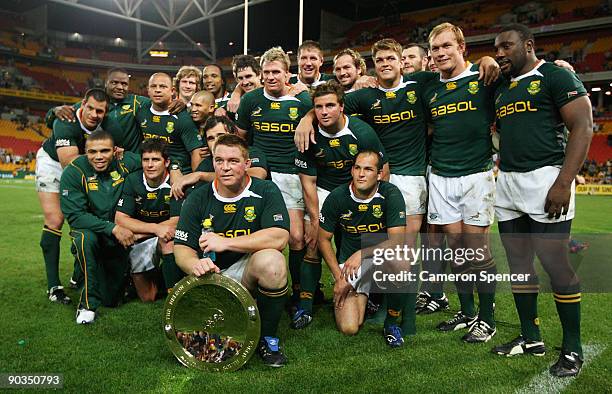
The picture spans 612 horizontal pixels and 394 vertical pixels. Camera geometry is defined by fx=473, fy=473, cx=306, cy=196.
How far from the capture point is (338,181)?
420cm

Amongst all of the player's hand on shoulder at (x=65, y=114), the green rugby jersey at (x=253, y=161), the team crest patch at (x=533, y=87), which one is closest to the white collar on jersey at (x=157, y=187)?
the green rugby jersey at (x=253, y=161)

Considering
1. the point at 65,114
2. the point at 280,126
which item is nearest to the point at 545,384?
the point at 280,126

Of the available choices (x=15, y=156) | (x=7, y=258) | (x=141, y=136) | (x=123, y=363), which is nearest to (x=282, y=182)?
(x=141, y=136)

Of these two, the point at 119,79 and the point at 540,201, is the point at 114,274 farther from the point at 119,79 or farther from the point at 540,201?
the point at 540,201

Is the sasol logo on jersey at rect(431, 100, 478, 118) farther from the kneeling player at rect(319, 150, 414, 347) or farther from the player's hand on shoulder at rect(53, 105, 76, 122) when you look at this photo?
the player's hand on shoulder at rect(53, 105, 76, 122)

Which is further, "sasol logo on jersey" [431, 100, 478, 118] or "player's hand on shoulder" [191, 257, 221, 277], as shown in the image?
"sasol logo on jersey" [431, 100, 478, 118]

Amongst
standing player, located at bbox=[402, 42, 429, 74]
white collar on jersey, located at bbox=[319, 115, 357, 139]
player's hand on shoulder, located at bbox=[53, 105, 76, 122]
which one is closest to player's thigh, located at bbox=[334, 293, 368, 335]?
white collar on jersey, located at bbox=[319, 115, 357, 139]

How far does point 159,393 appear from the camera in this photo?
2586 millimetres

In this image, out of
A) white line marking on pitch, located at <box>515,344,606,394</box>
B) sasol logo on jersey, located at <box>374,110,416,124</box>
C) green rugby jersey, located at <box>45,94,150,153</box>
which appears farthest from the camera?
green rugby jersey, located at <box>45,94,150,153</box>

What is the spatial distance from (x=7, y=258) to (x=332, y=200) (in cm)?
479

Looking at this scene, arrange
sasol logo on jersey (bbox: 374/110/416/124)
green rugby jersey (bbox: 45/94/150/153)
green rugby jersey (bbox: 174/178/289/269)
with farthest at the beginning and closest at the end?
1. green rugby jersey (bbox: 45/94/150/153)
2. sasol logo on jersey (bbox: 374/110/416/124)
3. green rugby jersey (bbox: 174/178/289/269)

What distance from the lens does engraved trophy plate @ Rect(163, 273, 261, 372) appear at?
111 inches

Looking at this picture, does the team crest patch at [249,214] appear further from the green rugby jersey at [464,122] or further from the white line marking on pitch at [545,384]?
the white line marking on pitch at [545,384]

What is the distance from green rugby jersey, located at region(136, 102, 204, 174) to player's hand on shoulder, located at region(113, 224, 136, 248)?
3.34 feet
